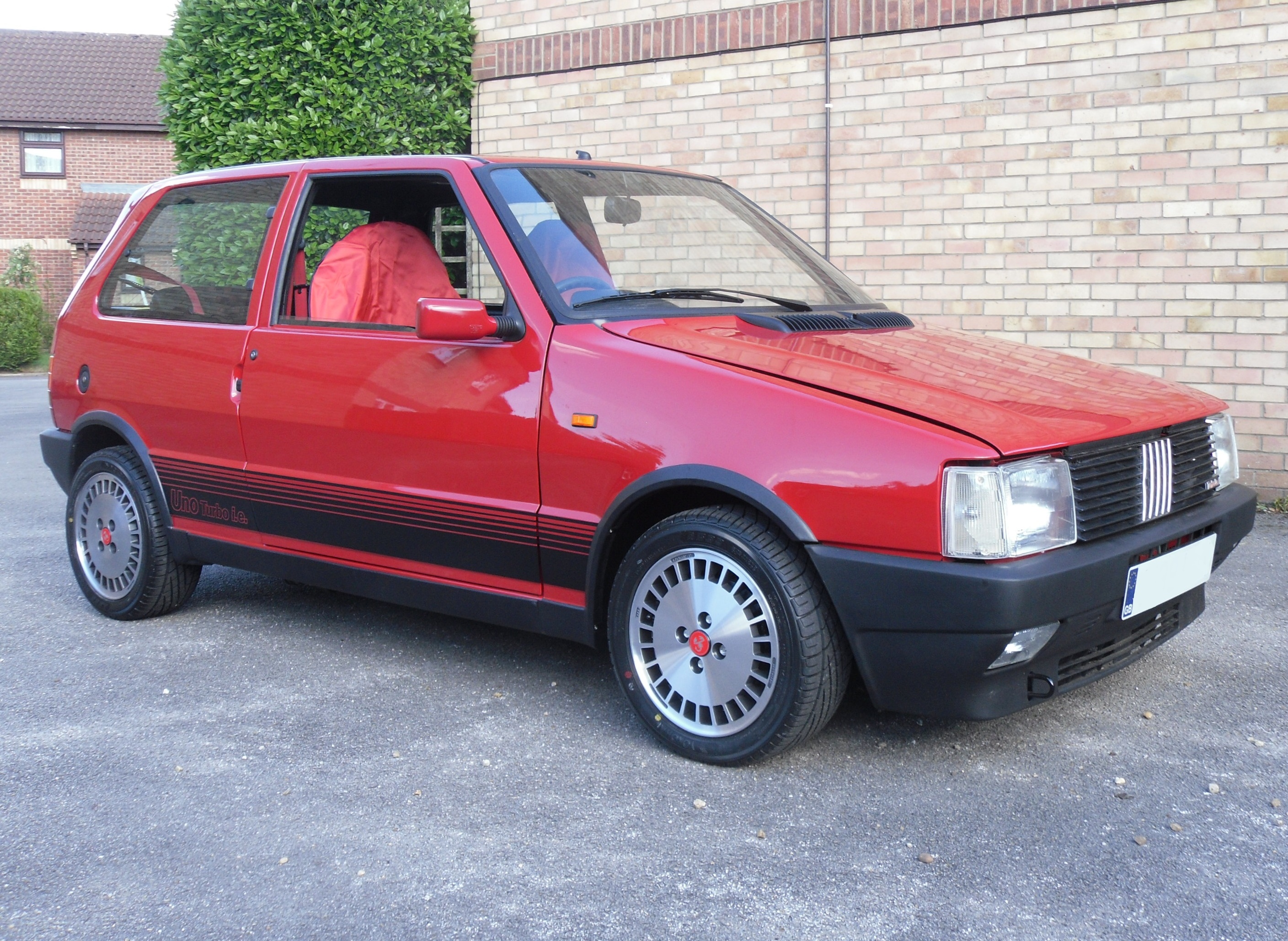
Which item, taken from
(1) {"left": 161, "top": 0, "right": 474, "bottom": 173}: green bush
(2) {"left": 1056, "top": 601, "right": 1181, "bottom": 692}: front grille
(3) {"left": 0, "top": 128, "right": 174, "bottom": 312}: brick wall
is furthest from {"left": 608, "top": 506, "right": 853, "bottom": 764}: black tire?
(3) {"left": 0, "top": 128, "right": 174, "bottom": 312}: brick wall

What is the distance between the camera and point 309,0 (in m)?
8.81

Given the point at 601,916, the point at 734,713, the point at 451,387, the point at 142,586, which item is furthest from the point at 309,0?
the point at 601,916

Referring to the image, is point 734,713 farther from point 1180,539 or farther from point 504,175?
point 504,175

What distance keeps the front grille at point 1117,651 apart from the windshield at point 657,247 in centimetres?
150

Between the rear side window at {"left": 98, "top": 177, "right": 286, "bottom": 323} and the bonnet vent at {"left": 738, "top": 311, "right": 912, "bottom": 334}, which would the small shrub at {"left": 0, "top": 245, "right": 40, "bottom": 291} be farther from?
the bonnet vent at {"left": 738, "top": 311, "right": 912, "bottom": 334}

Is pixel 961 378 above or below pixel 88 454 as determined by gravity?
above

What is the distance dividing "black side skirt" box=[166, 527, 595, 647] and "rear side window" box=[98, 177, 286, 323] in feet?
2.88

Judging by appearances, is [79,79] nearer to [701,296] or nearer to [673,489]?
[701,296]

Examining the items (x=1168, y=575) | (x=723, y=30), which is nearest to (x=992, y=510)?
(x=1168, y=575)

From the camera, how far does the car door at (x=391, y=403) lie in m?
3.76

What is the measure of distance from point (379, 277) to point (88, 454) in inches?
70.5

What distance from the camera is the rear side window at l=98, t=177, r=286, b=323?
4578mm

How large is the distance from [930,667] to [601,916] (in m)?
1.03

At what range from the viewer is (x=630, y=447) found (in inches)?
135
